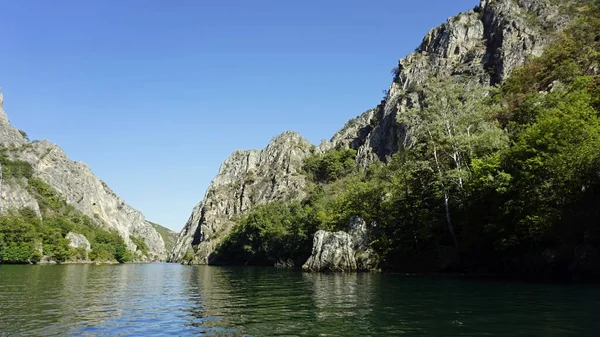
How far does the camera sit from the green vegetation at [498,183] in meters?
34.8

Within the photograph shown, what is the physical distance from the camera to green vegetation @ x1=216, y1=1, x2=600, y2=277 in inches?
1372

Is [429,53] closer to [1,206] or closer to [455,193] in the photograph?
[455,193]

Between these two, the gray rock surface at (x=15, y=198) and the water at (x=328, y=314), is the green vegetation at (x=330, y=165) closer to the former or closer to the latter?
the gray rock surface at (x=15, y=198)

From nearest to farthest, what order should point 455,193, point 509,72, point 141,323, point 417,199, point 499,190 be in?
1. point 141,323
2. point 499,190
3. point 455,193
4. point 417,199
5. point 509,72

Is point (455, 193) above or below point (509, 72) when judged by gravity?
below

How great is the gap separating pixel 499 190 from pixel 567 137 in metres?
7.41

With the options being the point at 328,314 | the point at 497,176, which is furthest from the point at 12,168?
the point at 328,314

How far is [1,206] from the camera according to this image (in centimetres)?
15700

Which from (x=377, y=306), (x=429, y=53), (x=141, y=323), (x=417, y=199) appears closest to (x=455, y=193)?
(x=417, y=199)

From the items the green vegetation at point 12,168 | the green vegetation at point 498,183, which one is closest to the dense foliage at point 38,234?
the green vegetation at point 12,168

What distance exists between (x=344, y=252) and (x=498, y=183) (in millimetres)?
26323

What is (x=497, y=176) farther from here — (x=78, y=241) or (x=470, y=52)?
(x=78, y=241)

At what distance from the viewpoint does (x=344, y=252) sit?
2425 inches

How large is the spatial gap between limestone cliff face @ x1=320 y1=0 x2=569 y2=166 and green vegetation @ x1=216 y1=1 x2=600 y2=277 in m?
20.1
